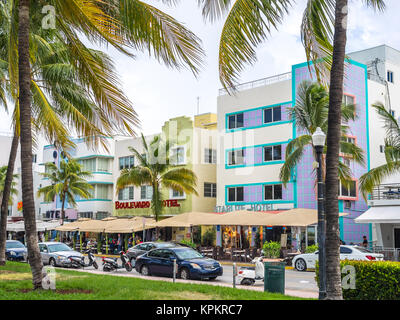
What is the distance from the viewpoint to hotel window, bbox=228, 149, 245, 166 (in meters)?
41.7

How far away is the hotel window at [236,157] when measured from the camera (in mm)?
41719

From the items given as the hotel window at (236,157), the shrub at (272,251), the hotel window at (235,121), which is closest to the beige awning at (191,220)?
the shrub at (272,251)

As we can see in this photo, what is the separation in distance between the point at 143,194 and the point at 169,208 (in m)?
4.22

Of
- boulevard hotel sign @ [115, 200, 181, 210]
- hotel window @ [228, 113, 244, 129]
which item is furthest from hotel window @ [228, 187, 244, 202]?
boulevard hotel sign @ [115, 200, 181, 210]

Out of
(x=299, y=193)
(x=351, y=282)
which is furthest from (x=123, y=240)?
(x=351, y=282)

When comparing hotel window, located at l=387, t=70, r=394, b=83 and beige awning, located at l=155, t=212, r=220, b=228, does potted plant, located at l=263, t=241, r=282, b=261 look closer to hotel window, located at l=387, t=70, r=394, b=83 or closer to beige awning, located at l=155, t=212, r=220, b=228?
beige awning, located at l=155, t=212, r=220, b=228

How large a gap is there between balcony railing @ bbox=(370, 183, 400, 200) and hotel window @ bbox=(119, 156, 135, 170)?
1007 inches

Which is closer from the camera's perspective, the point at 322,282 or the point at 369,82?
the point at 322,282

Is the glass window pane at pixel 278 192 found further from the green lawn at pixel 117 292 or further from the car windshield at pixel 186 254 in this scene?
the green lawn at pixel 117 292

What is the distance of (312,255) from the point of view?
27.1 m

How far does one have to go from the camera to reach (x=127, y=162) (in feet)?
177

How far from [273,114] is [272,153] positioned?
9.67 ft

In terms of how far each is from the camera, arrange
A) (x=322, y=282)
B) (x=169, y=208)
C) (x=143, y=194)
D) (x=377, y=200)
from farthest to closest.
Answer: (x=143, y=194)
(x=169, y=208)
(x=377, y=200)
(x=322, y=282)
